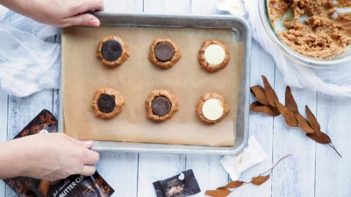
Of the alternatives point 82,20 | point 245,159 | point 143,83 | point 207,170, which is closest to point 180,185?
point 207,170

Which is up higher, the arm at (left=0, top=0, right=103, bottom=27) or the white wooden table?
the arm at (left=0, top=0, right=103, bottom=27)

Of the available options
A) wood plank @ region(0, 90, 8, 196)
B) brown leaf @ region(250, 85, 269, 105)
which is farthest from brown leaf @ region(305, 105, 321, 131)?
wood plank @ region(0, 90, 8, 196)

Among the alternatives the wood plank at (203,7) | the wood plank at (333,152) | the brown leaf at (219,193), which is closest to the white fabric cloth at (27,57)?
the wood plank at (203,7)

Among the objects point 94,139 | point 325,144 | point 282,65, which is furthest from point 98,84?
point 325,144

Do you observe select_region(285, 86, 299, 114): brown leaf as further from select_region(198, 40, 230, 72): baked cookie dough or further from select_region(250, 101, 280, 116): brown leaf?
select_region(198, 40, 230, 72): baked cookie dough

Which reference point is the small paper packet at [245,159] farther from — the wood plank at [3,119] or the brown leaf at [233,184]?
the wood plank at [3,119]

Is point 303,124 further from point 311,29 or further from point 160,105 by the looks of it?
point 160,105
